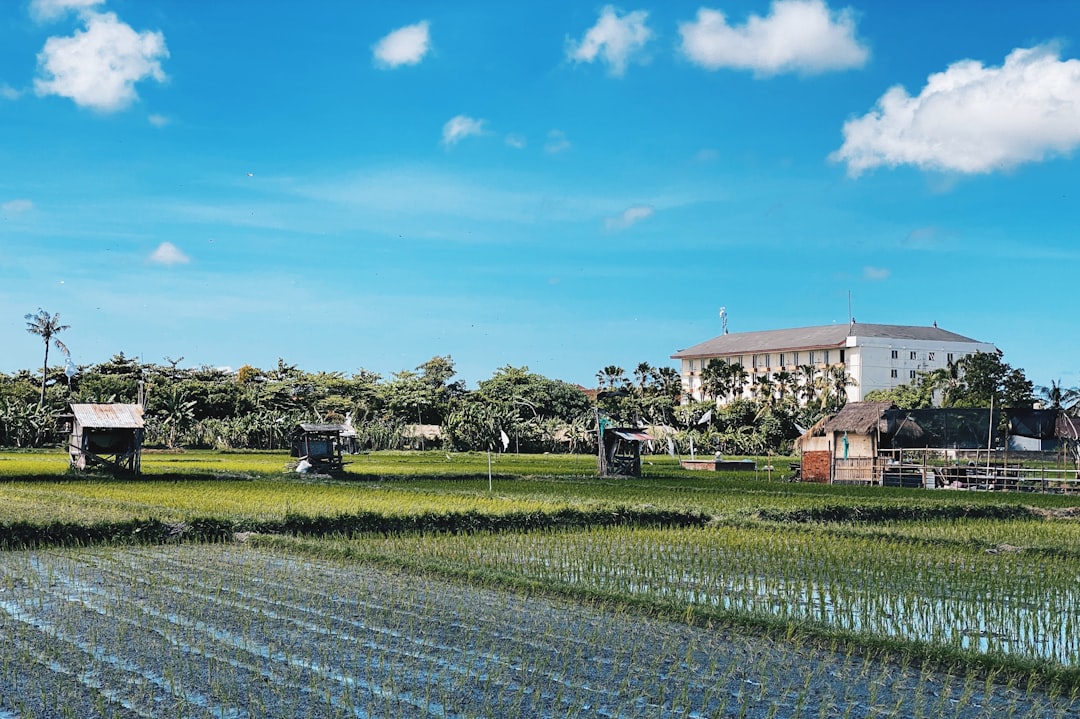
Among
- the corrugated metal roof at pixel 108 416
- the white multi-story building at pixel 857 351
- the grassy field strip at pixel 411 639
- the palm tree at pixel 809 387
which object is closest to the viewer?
the grassy field strip at pixel 411 639

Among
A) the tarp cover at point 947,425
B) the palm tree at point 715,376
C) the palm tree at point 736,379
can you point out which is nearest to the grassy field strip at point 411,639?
the tarp cover at point 947,425

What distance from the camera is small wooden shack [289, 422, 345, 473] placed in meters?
25.6

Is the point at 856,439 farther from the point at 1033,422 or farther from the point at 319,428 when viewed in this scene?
the point at 319,428

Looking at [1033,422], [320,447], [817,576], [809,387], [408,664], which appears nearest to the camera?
[408,664]

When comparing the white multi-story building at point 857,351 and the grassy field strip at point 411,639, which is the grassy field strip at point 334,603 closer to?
the grassy field strip at point 411,639

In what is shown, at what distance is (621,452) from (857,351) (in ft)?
132

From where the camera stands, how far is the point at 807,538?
13203 mm

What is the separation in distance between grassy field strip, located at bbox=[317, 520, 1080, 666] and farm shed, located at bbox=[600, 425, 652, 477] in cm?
1287

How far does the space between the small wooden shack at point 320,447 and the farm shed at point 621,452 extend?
21.4ft

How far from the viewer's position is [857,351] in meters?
63.6

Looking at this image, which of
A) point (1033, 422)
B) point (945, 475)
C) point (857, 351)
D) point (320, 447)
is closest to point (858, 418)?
point (945, 475)

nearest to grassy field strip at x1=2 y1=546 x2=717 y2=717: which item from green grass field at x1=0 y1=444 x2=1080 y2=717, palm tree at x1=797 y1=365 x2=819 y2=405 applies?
green grass field at x1=0 y1=444 x2=1080 y2=717

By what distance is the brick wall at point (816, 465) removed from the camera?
27.4 metres

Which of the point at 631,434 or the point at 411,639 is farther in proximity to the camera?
the point at 631,434
